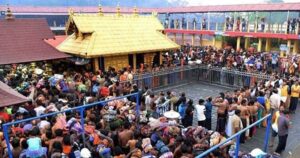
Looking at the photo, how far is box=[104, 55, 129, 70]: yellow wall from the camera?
17002 mm

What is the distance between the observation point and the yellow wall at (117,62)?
17002mm

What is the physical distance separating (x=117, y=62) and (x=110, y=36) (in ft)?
5.48

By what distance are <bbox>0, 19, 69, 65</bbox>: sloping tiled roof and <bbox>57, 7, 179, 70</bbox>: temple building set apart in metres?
1.40

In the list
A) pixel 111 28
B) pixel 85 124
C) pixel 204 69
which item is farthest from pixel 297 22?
pixel 85 124

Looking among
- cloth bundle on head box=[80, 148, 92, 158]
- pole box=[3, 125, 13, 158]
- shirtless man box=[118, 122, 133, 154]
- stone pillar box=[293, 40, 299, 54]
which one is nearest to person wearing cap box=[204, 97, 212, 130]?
shirtless man box=[118, 122, 133, 154]

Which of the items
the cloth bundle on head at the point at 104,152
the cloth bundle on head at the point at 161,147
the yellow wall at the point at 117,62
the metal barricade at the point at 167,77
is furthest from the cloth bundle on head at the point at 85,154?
the yellow wall at the point at 117,62

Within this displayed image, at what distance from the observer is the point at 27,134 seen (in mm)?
7234

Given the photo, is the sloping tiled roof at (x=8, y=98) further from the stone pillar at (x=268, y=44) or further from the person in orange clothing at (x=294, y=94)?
the stone pillar at (x=268, y=44)

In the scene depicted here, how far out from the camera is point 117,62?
17.5 meters

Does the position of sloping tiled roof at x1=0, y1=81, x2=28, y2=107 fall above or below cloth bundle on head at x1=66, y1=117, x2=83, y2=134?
above

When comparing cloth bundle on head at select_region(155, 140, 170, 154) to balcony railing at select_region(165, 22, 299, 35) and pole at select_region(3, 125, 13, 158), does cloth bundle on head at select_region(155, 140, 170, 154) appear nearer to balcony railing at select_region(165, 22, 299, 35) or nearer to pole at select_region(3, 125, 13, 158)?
pole at select_region(3, 125, 13, 158)

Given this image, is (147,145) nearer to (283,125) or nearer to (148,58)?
(283,125)

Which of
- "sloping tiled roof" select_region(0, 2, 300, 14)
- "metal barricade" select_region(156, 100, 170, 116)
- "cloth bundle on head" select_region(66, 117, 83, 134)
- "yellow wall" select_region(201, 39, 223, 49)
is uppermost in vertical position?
"sloping tiled roof" select_region(0, 2, 300, 14)

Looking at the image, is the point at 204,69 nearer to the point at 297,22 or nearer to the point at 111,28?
the point at 111,28
